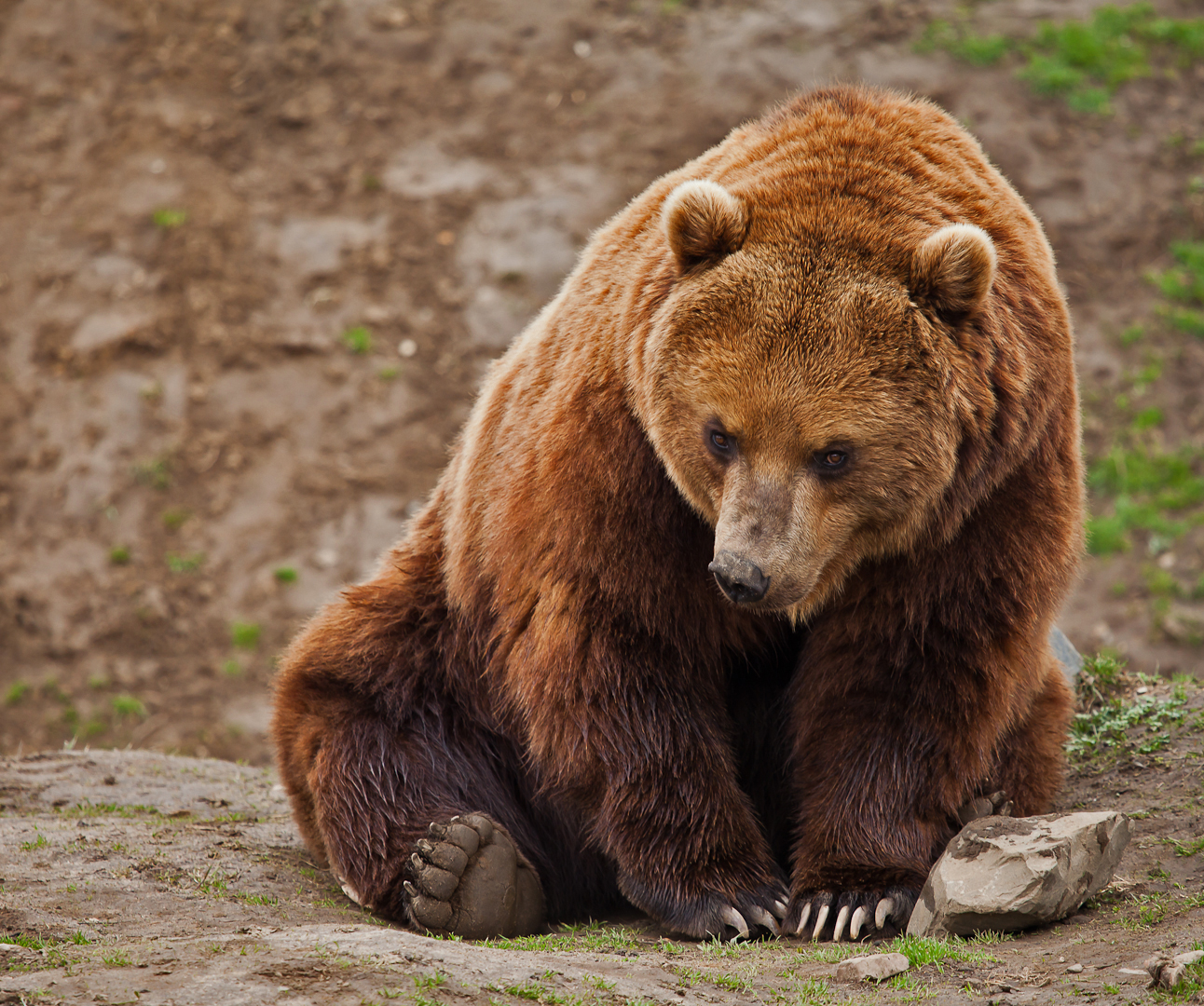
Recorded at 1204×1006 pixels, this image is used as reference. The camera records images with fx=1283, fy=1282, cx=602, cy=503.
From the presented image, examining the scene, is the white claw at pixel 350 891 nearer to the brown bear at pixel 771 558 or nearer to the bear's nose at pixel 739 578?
the brown bear at pixel 771 558

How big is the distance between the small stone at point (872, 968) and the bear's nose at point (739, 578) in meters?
1.10

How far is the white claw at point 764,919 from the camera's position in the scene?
4.43m

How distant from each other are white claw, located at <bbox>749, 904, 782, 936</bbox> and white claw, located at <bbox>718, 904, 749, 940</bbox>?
4 cm

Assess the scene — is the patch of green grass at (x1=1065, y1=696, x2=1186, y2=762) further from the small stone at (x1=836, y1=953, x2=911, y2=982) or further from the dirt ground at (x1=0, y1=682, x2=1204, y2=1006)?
the small stone at (x1=836, y1=953, x2=911, y2=982)

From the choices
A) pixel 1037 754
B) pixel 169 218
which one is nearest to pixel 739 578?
pixel 1037 754

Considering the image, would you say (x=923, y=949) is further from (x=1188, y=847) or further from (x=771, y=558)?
(x=1188, y=847)

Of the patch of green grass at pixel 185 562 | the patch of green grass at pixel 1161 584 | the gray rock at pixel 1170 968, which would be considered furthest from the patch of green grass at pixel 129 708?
the gray rock at pixel 1170 968

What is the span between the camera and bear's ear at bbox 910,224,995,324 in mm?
4004

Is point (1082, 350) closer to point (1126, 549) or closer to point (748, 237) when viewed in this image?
point (1126, 549)

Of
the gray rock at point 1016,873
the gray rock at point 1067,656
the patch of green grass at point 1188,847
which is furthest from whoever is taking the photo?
the gray rock at point 1067,656

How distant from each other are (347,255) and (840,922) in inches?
380

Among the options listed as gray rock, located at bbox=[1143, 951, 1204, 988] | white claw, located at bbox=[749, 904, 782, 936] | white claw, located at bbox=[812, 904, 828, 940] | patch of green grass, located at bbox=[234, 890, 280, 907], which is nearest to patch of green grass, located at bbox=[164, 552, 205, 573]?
patch of green grass, located at bbox=[234, 890, 280, 907]

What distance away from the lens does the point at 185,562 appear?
10859 millimetres

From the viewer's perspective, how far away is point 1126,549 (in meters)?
10.6
